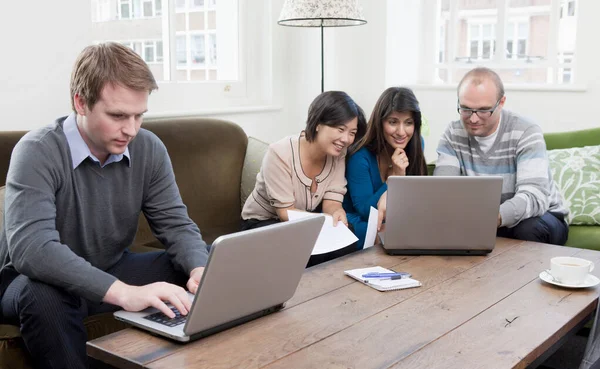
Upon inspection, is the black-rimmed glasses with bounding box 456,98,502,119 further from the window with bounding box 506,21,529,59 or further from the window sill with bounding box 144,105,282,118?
the window with bounding box 506,21,529,59

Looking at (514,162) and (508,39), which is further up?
(508,39)

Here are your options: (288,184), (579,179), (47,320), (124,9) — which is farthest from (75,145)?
(579,179)

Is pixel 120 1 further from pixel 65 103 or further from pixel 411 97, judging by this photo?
pixel 411 97

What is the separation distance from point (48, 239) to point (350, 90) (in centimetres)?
281

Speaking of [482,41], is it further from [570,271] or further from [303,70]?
[570,271]

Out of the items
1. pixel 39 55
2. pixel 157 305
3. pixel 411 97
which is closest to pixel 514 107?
pixel 411 97

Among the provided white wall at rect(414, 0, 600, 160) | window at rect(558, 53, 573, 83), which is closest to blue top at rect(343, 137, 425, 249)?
white wall at rect(414, 0, 600, 160)

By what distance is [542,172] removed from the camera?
2.51 m

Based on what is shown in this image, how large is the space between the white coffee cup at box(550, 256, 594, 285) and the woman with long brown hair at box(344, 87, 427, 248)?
2.74 ft

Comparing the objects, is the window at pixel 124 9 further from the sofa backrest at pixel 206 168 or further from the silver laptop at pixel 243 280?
the silver laptop at pixel 243 280

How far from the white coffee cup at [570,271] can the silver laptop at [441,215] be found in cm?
29

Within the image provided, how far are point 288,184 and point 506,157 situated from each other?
2.89 feet

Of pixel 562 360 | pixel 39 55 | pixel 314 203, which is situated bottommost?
pixel 562 360

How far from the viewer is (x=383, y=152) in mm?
2598
